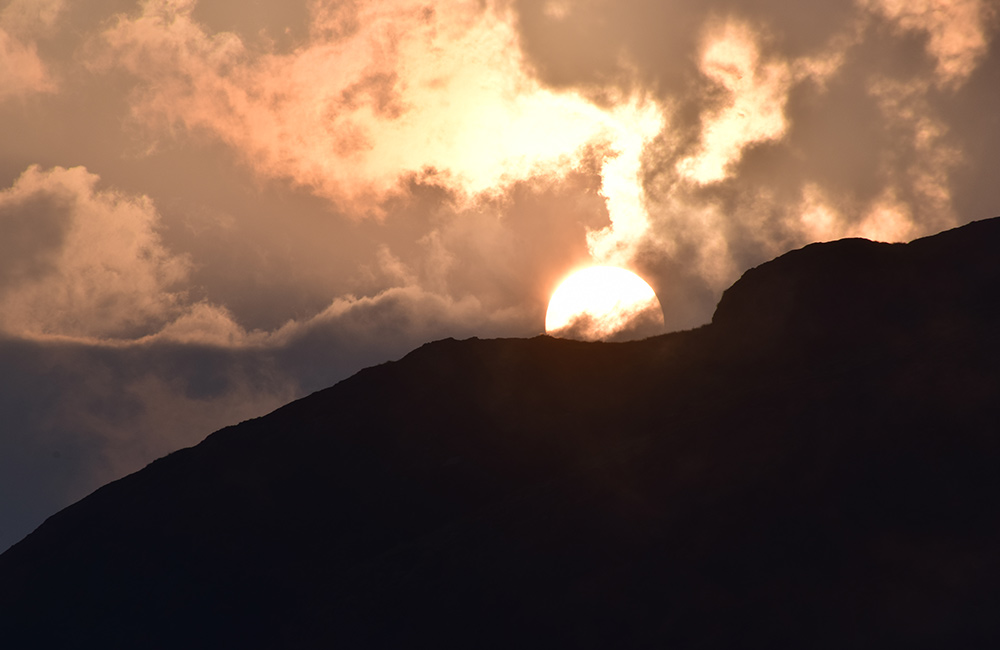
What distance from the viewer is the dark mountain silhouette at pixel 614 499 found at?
86.5 feet

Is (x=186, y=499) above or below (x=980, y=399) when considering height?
above

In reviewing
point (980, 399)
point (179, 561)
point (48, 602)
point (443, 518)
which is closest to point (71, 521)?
point (48, 602)

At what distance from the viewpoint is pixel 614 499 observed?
33.6 metres

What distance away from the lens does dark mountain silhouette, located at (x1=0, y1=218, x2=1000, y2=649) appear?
26.4 metres

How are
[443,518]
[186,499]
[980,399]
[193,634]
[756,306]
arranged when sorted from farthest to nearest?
1. [756,306]
2. [186,499]
3. [443,518]
4. [193,634]
5. [980,399]

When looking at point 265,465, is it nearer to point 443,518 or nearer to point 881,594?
point 443,518

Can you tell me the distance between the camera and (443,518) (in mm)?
41531

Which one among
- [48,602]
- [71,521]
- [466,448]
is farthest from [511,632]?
[71,521]

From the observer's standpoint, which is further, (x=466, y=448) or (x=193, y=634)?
(x=466, y=448)

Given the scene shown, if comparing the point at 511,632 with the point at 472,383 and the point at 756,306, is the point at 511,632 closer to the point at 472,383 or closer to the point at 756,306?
the point at 472,383

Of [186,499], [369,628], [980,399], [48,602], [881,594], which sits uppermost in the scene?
[186,499]

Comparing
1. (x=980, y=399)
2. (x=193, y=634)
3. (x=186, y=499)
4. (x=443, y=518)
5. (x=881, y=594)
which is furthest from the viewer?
(x=186, y=499)

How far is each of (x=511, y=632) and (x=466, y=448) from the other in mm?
16935

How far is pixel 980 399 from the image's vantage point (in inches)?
1202
